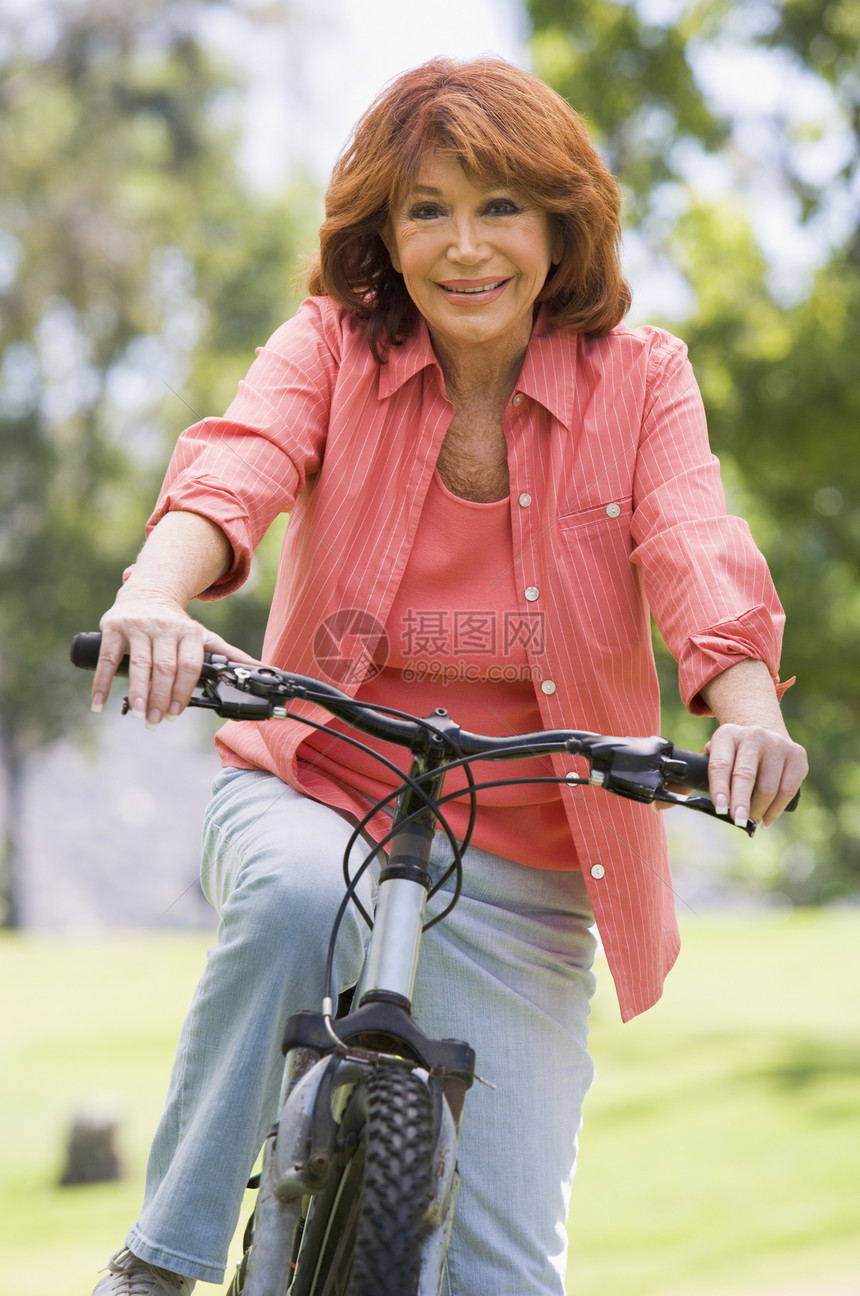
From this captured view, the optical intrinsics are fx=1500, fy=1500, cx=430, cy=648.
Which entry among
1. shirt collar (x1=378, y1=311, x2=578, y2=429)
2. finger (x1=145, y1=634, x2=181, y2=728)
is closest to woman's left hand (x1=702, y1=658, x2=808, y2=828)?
finger (x1=145, y1=634, x2=181, y2=728)

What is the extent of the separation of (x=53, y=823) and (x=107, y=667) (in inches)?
958

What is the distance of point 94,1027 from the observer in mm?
11469

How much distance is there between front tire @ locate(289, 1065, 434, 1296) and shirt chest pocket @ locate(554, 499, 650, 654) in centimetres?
101

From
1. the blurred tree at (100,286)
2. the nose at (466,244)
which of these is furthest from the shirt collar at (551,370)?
the blurred tree at (100,286)

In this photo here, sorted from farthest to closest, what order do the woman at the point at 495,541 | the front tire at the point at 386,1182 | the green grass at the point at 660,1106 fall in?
the green grass at the point at 660,1106, the woman at the point at 495,541, the front tire at the point at 386,1182

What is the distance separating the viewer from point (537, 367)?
262 cm

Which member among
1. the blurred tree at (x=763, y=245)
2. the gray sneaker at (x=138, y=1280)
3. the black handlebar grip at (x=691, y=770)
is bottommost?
the gray sneaker at (x=138, y=1280)

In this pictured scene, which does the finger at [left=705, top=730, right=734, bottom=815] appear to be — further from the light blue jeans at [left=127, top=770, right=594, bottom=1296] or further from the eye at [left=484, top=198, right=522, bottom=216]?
the eye at [left=484, top=198, right=522, bottom=216]

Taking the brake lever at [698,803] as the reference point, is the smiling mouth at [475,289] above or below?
above

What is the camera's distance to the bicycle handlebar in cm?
186

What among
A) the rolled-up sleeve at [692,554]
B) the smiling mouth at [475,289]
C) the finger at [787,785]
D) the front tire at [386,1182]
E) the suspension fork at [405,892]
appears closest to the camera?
the front tire at [386,1182]

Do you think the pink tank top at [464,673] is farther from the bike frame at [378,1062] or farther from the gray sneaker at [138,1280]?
the gray sneaker at [138,1280]

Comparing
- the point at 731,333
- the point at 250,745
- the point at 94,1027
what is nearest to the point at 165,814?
the point at 94,1027

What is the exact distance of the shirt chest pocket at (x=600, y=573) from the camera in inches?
99.0
